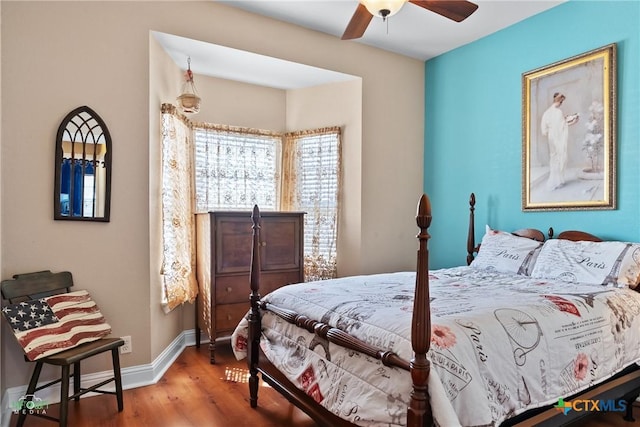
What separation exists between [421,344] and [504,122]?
2.85m

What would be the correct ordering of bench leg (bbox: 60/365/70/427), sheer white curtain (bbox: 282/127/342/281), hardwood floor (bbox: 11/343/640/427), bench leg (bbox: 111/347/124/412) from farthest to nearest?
sheer white curtain (bbox: 282/127/342/281)
bench leg (bbox: 111/347/124/412)
hardwood floor (bbox: 11/343/640/427)
bench leg (bbox: 60/365/70/427)

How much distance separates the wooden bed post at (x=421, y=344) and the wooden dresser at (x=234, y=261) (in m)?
2.23

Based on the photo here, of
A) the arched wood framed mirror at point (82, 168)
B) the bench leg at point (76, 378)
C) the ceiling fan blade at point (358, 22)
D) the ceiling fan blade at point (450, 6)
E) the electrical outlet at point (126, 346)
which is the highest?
the ceiling fan blade at point (450, 6)

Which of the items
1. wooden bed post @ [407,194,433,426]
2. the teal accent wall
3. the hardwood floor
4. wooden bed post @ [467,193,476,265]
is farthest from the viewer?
wooden bed post @ [467,193,476,265]

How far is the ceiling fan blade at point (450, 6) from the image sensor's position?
7.79 ft

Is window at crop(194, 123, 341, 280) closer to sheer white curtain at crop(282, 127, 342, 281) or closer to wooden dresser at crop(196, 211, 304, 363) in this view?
sheer white curtain at crop(282, 127, 342, 281)

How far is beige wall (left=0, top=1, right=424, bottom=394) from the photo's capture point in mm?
2438

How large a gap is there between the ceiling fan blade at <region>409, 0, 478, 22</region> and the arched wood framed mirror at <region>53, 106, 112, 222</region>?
2.23 m

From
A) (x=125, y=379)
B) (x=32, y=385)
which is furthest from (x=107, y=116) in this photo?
(x=125, y=379)

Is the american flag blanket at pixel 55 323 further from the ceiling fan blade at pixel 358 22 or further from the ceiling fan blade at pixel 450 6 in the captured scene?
the ceiling fan blade at pixel 450 6

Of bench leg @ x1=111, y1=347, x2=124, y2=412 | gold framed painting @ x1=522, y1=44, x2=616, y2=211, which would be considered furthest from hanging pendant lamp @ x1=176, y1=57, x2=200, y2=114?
gold framed painting @ x1=522, y1=44, x2=616, y2=211

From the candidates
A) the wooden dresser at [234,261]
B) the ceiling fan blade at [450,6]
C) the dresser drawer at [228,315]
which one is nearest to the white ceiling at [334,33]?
the ceiling fan blade at [450,6]

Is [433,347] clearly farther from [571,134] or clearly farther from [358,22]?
[571,134]

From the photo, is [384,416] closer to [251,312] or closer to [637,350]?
[251,312]
